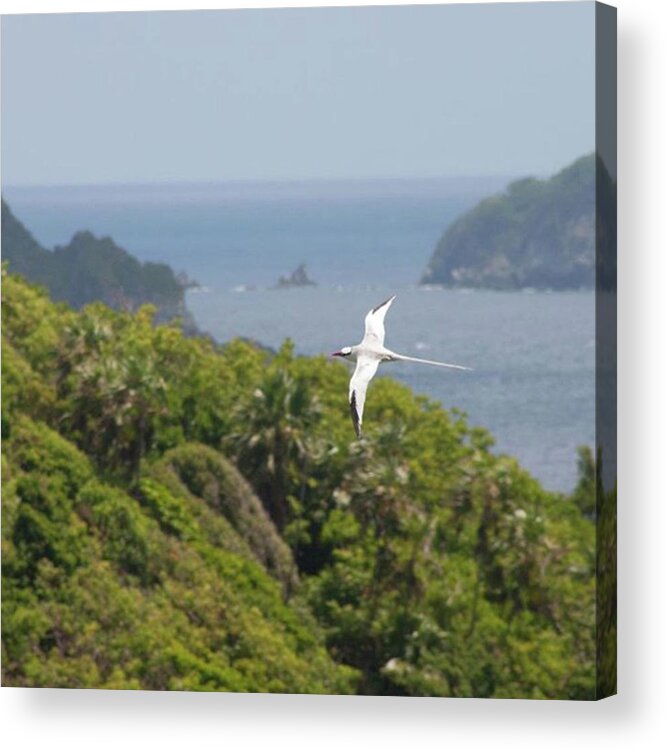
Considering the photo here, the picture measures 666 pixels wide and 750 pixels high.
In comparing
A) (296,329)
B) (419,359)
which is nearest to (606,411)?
(419,359)

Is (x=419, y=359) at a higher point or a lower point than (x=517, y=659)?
higher

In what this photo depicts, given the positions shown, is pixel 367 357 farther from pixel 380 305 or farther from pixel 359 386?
pixel 380 305

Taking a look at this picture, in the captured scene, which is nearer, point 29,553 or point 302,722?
point 302,722

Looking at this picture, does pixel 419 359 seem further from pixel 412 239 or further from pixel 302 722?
pixel 302 722

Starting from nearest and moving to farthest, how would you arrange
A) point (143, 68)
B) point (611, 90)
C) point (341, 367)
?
point (611, 90)
point (143, 68)
point (341, 367)

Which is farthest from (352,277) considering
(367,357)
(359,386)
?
(359,386)

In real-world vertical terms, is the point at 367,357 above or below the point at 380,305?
below

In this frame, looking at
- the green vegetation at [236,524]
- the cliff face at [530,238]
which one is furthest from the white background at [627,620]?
the green vegetation at [236,524]
